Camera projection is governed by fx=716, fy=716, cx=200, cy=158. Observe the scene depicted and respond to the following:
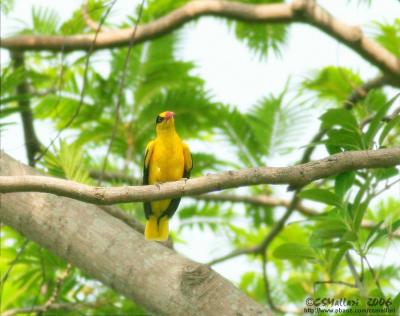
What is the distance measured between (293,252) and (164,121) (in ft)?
8.30

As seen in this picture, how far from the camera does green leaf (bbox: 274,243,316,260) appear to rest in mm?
4475

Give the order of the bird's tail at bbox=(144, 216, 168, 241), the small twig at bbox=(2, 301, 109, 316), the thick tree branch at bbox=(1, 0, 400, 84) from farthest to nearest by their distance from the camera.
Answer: the thick tree branch at bbox=(1, 0, 400, 84), the bird's tail at bbox=(144, 216, 168, 241), the small twig at bbox=(2, 301, 109, 316)

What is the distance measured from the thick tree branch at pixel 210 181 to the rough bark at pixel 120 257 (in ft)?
2.17

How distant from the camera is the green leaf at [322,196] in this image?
13.7ft

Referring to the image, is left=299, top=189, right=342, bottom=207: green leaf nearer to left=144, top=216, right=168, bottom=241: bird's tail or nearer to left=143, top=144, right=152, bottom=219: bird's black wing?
left=144, top=216, right=168, bottom=241: bird's tail

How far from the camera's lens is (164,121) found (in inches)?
264

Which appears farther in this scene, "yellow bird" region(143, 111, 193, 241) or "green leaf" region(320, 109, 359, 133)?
"yellow bird" region(143, 111, 193, 241)

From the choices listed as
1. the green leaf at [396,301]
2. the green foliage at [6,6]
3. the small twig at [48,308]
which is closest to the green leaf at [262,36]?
the green foliage at [6,6]

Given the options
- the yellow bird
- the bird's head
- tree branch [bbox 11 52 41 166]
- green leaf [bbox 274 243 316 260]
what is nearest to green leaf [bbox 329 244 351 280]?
green leaf [bbox 274 243 316 260]

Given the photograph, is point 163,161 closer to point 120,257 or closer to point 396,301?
point 120,257

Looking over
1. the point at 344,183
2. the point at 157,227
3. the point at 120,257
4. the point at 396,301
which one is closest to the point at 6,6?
the point at 157,227

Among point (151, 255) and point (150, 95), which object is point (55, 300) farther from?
point (150, 95)

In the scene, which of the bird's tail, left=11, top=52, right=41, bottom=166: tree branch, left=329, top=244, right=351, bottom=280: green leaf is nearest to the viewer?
left=329, top=244, right=351, bottom=280: green leaf

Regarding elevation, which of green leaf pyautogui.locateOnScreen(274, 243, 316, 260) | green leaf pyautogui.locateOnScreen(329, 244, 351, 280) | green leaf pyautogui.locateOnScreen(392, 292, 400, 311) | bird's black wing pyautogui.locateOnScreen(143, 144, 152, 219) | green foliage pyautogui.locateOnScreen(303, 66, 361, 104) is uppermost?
green foliage pyautogui.locateOnScreen(303, 66, 361, 104)
